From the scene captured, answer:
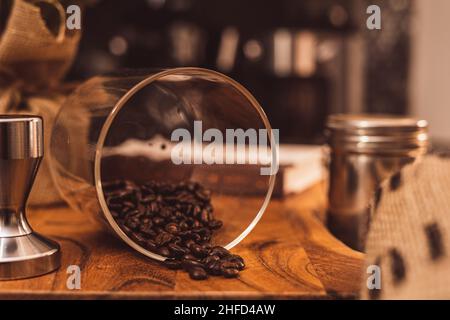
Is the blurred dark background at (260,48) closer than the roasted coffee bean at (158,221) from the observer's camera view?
No

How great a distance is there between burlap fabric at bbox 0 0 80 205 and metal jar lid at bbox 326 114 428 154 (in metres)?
0.57

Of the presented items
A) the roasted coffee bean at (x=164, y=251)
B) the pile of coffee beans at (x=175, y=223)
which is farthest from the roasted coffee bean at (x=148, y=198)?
the roasted coffee bean at (x=164, y=251)

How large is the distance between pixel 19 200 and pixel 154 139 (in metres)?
0.34

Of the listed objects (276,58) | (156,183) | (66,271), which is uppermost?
(276,58)

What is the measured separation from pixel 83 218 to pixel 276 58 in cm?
268

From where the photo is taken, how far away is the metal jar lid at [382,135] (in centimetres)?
100

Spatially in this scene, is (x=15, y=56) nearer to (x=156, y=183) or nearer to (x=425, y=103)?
(x=156, y=183)

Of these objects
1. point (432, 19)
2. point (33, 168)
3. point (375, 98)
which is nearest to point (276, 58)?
point (375, 98)

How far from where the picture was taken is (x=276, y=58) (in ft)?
11.7

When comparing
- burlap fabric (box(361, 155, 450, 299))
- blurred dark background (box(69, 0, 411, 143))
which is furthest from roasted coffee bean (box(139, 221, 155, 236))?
blurred dark background (box(69, 0, 411, 143))

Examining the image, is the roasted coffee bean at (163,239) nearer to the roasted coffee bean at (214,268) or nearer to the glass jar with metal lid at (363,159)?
the roasted coffee bean at (214,268)

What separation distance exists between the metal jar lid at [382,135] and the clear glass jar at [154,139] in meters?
0.18

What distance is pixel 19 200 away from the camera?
78cm

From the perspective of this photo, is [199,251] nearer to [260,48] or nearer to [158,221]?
[158,221]
